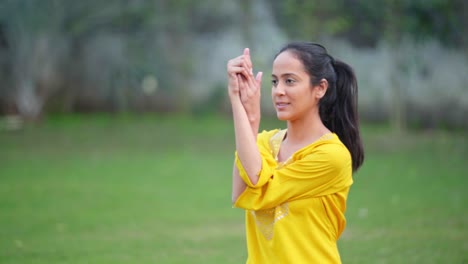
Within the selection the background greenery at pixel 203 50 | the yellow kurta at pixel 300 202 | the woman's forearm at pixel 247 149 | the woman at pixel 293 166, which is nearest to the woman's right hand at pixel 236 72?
the woman at pixel 293 166

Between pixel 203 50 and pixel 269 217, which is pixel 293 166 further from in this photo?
pixel 203 50

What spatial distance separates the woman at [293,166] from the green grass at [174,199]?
3.67 m

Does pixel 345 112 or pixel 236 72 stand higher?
pixel 236 72

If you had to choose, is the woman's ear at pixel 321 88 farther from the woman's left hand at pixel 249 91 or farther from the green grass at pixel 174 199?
the green grass at pixel 174 199

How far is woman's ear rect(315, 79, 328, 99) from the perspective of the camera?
3.64m

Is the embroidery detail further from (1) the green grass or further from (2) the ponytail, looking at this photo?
(1) the green grass

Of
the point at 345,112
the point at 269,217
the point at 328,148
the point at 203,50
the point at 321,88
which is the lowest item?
the point at 203,50

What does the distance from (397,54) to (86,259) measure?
13.4m

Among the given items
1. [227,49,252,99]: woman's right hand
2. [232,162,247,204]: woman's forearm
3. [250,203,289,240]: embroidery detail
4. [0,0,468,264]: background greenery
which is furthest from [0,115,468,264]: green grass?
[227,49,252,99]: woman's right hand

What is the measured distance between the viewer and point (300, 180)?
346 cm

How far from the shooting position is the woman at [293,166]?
3.41m

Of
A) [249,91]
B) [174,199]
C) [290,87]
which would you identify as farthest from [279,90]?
[174,199]

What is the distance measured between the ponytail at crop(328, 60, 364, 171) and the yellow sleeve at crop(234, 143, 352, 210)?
26 centimetres

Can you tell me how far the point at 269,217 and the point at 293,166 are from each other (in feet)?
0.88
